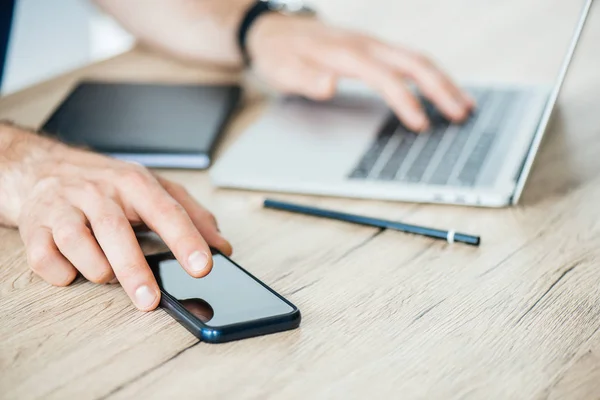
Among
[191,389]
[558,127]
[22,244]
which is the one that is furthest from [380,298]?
[558,127]

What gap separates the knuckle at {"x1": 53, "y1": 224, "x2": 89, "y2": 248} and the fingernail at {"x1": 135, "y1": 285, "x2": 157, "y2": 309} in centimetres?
9

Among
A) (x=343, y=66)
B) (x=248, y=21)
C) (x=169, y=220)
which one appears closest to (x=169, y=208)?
(x=169, y=220)

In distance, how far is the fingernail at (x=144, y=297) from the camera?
69 centimetres

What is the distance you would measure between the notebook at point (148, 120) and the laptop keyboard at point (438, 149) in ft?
0.75

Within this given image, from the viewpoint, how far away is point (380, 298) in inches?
28.1

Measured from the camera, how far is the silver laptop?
895mm

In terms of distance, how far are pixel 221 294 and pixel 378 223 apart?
230 mm

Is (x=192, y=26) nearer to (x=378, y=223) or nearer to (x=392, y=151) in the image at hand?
(x=392, y=151)

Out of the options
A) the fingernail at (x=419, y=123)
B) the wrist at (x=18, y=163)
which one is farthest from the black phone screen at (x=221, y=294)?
the fingernail at (x=419, y=123)

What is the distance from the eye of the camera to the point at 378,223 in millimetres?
844

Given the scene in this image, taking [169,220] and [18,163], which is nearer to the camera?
[169,220]

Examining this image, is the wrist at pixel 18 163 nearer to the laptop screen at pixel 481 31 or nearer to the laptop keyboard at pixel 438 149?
the laptop keyboard at pixel 438 149

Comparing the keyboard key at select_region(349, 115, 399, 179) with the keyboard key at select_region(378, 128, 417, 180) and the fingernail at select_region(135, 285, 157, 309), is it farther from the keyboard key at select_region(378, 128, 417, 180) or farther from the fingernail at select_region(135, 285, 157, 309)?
the fingernail at select_region(135, 285, 157, 309)

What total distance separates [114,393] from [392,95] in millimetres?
646
